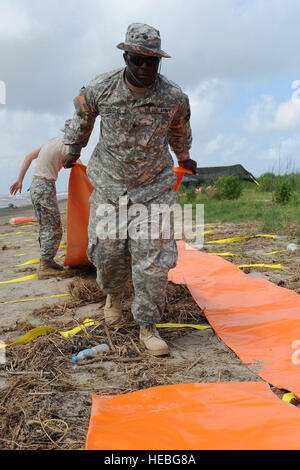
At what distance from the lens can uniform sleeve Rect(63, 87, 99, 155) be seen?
2899 millimetres

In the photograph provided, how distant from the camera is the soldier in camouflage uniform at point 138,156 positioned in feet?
8.82

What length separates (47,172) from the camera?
Result: 188 inches

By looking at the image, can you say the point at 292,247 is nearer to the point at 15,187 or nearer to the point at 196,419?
the point at 15,187

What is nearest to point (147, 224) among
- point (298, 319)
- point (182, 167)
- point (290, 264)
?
point (182, 167)

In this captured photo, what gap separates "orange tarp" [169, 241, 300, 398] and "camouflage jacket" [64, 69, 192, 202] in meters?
1.09

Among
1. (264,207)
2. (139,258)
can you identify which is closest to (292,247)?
(139,258)

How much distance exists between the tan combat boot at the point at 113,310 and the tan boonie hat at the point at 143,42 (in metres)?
1.58

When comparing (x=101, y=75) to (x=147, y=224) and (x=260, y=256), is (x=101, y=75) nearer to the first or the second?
(x=147, y=224)

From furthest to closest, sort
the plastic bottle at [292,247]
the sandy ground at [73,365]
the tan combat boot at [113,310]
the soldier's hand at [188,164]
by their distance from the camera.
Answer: the plastic bottle at [292,247]
the soldier's hand at [188,164]
the tan combat boot at [113,310]
the sandy ground at [73,365]

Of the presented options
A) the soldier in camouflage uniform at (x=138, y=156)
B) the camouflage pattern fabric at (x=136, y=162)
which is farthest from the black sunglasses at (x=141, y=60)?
the camouflage pattern fabric at (x=136, y=162)

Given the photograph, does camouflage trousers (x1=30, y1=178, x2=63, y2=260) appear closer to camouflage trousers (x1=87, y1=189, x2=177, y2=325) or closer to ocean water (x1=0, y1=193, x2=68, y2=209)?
camouflage trousers (x1=87, y1=189, x2=177, y2=325)

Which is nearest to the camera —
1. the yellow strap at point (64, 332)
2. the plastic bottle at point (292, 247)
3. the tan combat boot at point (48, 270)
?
the yellow strap at point (64, 332)

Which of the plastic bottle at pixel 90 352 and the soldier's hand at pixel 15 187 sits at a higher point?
the soldier's hand at pixel 15 187

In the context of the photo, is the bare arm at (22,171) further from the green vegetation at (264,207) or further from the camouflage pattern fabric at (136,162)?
the green vegetation at (264,207)
